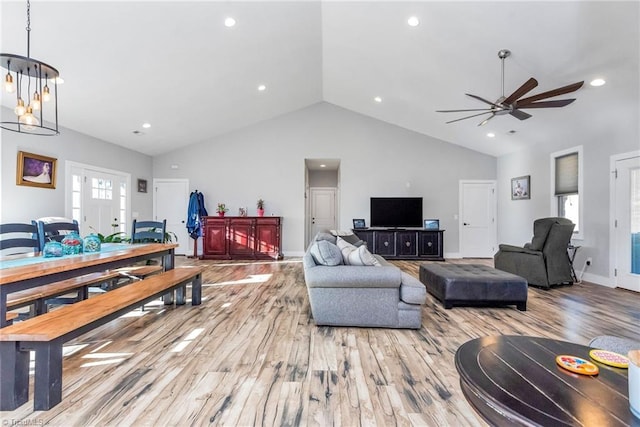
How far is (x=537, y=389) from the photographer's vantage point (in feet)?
3.43

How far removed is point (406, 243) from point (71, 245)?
625cm

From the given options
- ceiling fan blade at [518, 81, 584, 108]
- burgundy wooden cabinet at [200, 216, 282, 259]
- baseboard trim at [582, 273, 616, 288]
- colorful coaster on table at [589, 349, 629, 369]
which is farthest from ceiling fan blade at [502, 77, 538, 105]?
burgundy wooden cabinet at [200, 216, 282, 259]

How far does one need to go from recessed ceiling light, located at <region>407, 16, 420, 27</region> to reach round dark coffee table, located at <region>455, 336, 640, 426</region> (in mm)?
3886

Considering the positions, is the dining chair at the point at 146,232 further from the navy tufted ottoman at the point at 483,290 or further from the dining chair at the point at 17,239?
the navy tufted ottoman at the point at 483,290

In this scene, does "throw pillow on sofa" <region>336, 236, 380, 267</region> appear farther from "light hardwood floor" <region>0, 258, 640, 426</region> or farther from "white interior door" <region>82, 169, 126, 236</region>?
"white interior door" <region>82, 169, 126, 236</region>

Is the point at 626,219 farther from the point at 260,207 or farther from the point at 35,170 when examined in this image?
the point at 35,170

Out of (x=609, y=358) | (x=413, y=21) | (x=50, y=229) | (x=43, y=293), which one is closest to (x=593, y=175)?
(x=413, y=21)

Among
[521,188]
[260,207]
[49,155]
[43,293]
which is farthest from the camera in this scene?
[260,207]

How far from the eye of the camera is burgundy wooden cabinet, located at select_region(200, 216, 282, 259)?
284 inches

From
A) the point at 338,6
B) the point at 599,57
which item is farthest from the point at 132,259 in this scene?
the point at 599,57

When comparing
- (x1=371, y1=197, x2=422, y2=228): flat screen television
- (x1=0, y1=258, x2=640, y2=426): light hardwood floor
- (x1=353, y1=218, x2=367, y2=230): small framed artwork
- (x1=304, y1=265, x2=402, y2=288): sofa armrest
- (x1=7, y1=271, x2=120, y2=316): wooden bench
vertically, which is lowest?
(x1=0, y1=258, x2=640, y2=426): light hardwood floor

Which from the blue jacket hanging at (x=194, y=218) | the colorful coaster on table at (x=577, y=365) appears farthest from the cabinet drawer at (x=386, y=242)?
the colorful coaster on table at (x=577, y=365)

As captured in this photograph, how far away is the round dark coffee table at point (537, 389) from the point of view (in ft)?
2.97

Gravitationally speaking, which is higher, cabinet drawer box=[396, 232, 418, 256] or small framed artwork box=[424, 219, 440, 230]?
small framed artwork box=[424, 219, 440, 230]
